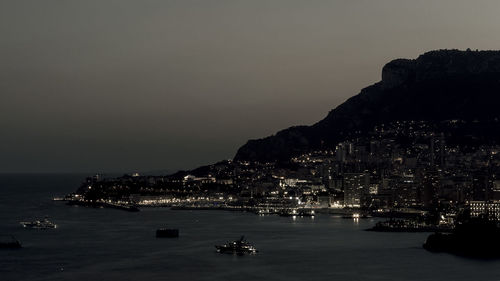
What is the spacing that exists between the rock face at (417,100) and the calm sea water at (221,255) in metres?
52.4

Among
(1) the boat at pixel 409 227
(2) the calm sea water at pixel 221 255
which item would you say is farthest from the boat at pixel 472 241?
(1) the boat at pixel 409 227

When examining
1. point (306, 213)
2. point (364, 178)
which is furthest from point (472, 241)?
point (364, 178)

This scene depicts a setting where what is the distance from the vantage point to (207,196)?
339ft

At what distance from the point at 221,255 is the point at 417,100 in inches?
3178

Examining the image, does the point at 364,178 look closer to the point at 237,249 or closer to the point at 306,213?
the point at 306,213

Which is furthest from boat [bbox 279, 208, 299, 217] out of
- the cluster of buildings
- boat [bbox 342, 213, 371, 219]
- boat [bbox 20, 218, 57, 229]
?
boat [bbox 20, 218, 57, 229]

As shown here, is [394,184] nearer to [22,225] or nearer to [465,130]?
[465,130]

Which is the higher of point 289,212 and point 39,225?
point 289,212

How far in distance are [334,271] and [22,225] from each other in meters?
30.5

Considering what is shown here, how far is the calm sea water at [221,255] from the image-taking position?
37438 mm

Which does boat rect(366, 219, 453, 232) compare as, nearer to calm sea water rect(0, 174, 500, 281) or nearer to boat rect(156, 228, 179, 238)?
calm sea water rect(0, 174, 500, 281)

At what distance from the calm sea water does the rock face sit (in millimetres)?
52363

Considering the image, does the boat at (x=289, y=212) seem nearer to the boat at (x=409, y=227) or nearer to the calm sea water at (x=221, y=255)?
the calm sea water at (x=221, y=255)

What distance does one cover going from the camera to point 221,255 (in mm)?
44250
